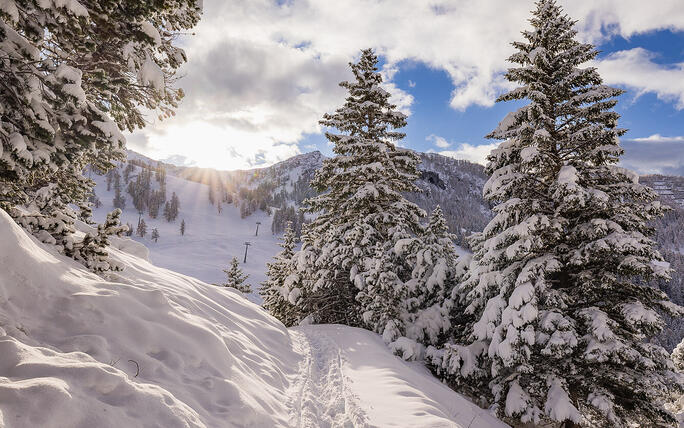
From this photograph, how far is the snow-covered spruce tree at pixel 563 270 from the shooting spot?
748 cm

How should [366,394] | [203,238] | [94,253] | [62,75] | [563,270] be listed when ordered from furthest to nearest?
[203,238], [563,270], [366,394], [94,253], [62,75]

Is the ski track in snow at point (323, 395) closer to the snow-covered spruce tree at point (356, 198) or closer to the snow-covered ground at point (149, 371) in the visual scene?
the snow-covered ground at point (149, 371)

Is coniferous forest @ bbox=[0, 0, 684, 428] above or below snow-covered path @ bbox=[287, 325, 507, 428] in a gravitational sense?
above

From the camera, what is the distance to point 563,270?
8.94 metres

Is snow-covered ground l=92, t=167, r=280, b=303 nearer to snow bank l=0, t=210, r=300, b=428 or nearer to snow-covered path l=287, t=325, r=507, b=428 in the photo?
snow-covered path l=287, t=325, r=507, b=428

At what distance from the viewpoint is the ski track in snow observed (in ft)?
18.3

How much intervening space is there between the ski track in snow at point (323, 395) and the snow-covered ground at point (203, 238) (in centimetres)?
3153

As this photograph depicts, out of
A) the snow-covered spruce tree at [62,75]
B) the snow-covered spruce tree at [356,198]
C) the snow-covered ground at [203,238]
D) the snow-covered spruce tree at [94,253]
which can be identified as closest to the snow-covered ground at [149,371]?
the snow-covered spruce tree at [94,253]

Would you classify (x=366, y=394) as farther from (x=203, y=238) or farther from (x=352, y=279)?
(x=203, y=238)

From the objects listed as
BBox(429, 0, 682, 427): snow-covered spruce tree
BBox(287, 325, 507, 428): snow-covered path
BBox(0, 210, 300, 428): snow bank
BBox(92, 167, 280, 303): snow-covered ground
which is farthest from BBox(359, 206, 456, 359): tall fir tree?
BBox(92, 167, 280, 303): snow-covered ground

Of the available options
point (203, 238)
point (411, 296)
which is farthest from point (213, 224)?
point (411, 296)

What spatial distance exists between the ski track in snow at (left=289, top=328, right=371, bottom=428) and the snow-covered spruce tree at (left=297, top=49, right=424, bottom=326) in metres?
4.23

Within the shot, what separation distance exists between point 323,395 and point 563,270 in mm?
7287

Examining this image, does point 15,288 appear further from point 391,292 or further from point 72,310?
point 391,292
